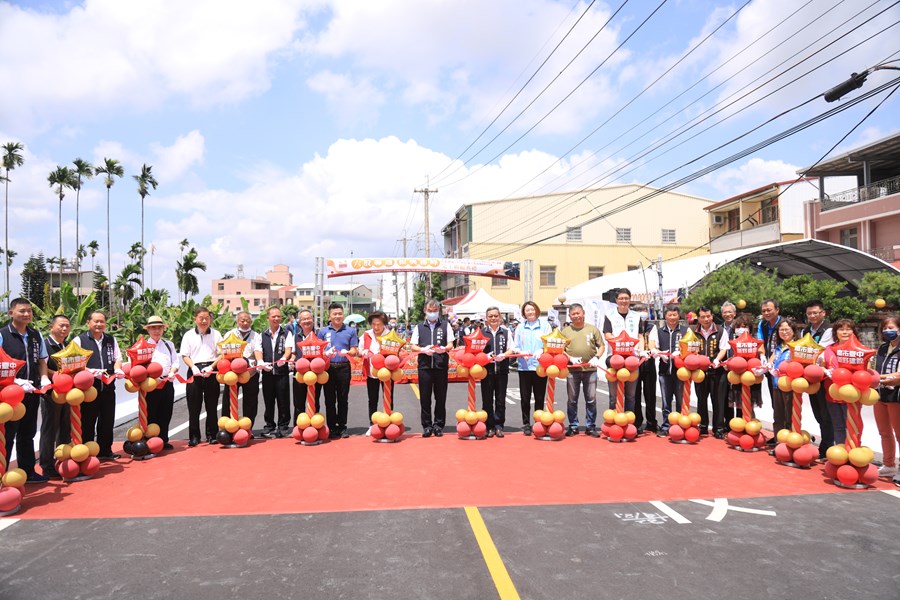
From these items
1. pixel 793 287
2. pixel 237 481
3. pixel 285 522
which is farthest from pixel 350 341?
pixel 793 287

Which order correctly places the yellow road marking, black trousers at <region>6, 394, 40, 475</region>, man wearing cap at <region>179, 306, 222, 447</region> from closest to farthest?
the yellow road marking < black trousers at <region>6, 394, 40, 475</region> < man wearing cap at <region>179, 306, 222, 447</region>

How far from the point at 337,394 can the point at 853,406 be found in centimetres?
631

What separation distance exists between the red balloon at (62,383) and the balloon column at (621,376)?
643 cm

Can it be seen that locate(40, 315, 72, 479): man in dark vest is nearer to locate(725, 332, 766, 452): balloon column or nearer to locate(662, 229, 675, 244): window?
locate(725, 332, 766, 452): balloon column

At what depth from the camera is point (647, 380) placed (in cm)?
869

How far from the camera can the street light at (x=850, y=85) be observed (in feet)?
31.8

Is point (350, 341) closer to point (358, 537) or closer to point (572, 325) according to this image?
point (572, 325)

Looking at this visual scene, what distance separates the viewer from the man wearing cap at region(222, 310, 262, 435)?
8.24 meters

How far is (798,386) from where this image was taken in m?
6.67

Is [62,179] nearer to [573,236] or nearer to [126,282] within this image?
[126,282]

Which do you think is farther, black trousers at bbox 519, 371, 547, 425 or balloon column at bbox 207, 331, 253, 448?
black trousers at bbox 519, 371, 547, 425

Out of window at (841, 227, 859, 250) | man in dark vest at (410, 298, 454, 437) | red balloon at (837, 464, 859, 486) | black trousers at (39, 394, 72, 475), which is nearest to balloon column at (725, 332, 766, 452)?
red balloon at (837, 464, 859, 486)

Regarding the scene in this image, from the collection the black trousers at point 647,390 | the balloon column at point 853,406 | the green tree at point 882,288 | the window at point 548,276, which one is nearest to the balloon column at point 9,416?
the black trousers at point 647,390

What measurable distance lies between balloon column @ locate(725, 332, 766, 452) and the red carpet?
0.57ft
